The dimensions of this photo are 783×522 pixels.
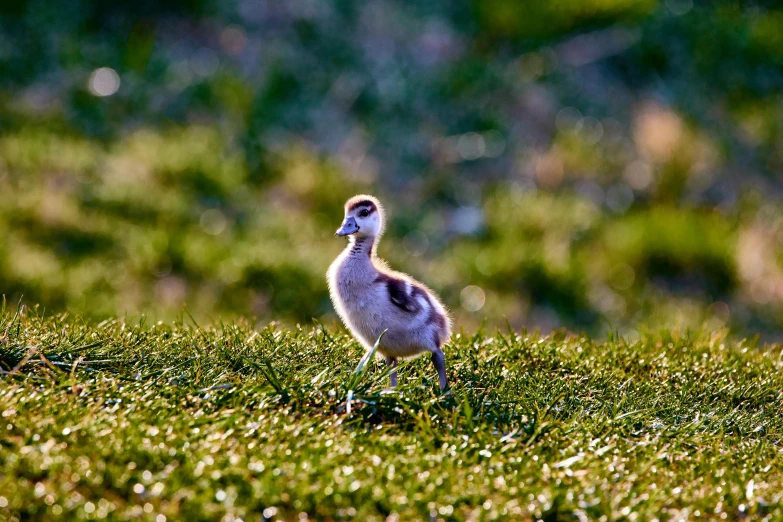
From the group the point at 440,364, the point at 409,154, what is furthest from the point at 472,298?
the point at 440,364

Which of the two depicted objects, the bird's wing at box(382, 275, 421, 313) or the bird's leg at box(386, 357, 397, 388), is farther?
the bird's wing at box(382, 275, 421, 313)

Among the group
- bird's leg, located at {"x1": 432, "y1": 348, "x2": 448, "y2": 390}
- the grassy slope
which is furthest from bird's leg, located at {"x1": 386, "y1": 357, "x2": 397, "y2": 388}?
bird's leg, located at {"x1": 432, "y1": 348, "x2": 448, "y2": 390}

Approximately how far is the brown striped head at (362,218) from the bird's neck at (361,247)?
0.03 m

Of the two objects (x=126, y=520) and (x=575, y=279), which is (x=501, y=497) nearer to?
(x=126, y=520)

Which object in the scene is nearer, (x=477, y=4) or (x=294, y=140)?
(x=294, y=140)

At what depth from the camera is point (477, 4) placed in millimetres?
18781

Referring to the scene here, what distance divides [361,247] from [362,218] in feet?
0.68

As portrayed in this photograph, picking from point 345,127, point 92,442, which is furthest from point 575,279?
point 92,442

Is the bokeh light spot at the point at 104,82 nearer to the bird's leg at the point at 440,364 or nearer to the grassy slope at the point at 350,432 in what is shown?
the grassy slope at the point at 350,432

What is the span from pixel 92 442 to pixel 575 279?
33.5 ft

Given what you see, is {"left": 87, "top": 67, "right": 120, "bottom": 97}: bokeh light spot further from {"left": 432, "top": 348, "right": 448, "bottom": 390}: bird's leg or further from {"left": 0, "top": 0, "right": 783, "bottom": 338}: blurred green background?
{"left": 432, "top": 348, "right": 448, "bottom": 390}: bird's leg

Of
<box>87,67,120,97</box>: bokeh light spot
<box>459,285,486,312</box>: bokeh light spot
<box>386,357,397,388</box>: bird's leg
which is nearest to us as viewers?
<box>386,357,397,388</box>: bird's leg

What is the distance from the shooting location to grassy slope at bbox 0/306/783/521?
16.7 feet

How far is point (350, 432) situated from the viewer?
19.2 ft
